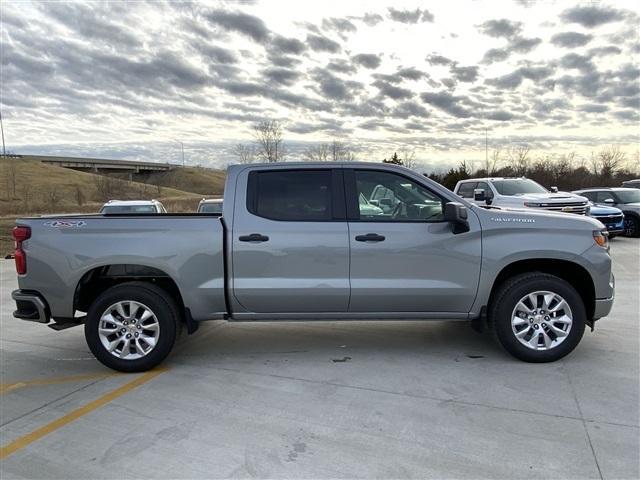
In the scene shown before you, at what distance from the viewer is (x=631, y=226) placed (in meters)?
15.1

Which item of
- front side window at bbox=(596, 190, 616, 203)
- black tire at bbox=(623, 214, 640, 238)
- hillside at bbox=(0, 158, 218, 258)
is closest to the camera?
black tire at bbox=(623, 214, 640, 238)

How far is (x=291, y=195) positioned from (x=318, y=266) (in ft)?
2.42

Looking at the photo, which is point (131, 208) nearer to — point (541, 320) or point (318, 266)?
point (318, 266)

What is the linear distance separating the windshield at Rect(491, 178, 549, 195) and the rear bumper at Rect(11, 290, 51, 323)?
1242cm

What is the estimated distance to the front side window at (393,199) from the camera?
14.9 ft

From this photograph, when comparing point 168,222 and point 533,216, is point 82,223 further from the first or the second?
point 533,216

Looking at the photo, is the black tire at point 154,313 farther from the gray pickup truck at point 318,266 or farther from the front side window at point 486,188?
the front side window at point 486,188

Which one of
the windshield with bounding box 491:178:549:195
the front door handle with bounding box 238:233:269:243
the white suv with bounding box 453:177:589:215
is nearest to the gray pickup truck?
the front door handle with bounding box 238:233:269:243

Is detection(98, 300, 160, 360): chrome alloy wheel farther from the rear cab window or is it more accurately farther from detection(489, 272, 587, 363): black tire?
detection(489, 272, 587, 363): black tire

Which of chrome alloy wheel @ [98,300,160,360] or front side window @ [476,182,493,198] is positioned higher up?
front side window @ [476,182,493,198]

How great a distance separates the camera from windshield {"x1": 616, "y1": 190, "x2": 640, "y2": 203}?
15.5m

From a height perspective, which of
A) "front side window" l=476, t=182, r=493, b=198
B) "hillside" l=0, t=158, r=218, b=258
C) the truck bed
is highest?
"hillside" l=0, t=158, r=218, b=258

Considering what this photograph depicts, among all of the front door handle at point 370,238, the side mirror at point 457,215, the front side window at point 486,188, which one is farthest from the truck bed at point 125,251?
the front side window at point 486,188

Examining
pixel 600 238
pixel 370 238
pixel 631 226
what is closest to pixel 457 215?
pixel 370 238
